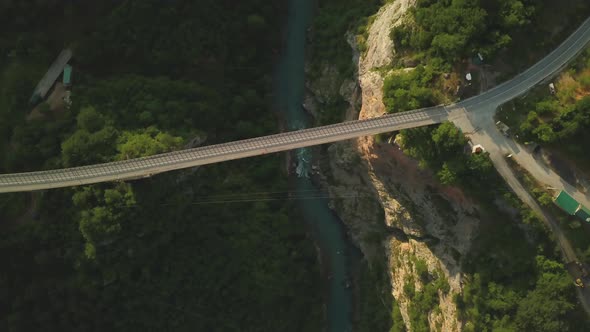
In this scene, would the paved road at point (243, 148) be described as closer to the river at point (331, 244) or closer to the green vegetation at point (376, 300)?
the river at point (331, 244)

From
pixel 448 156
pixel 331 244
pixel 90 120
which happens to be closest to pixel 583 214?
pixel 448 156

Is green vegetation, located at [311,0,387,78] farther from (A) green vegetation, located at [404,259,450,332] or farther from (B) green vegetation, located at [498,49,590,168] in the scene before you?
(A) green vegetation, located at [404,259,450,332]

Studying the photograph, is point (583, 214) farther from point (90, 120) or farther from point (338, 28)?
point (90, 120)

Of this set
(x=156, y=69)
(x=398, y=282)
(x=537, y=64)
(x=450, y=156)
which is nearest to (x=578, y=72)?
(x=537, y=64)

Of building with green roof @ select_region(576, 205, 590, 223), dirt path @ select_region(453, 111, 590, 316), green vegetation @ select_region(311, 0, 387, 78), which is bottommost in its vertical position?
building with green roof @ select_region(576, 205, 590, 223)

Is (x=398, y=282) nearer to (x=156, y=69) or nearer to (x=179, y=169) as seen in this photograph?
(x=179, y=169)

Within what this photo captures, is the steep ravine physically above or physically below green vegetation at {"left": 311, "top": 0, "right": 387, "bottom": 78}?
below

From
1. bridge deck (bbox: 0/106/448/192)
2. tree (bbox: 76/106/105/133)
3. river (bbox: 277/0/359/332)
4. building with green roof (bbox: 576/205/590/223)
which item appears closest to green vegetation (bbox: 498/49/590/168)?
building with green roof (bbox: 576/205/590/223)
